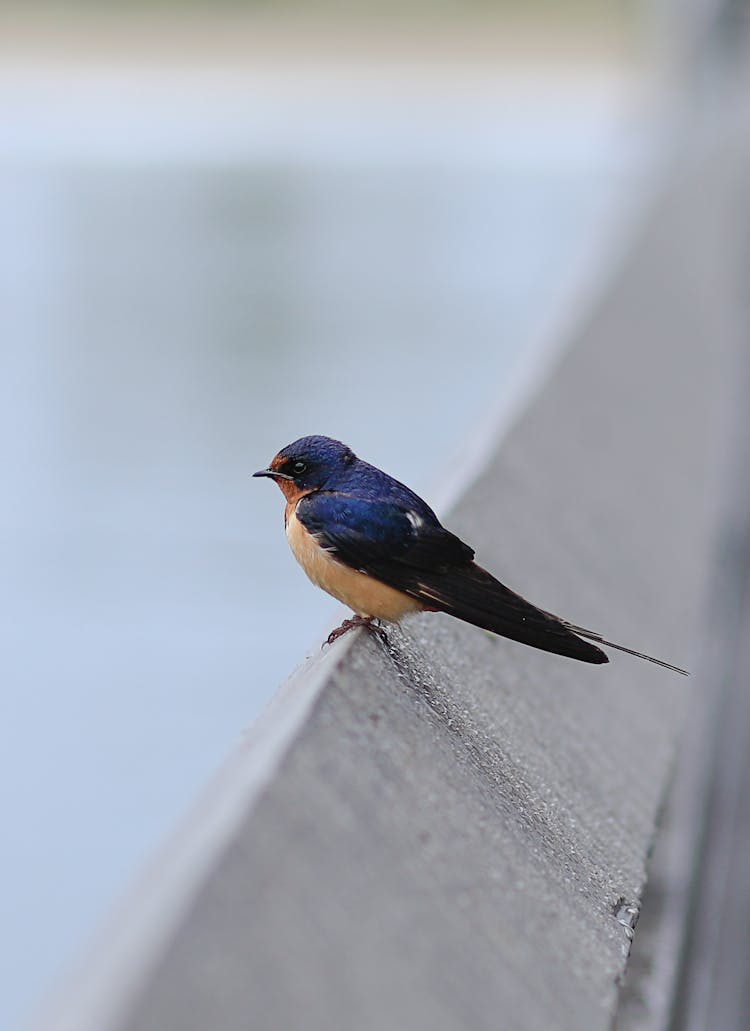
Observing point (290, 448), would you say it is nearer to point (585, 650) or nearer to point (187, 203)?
point (585, 650)

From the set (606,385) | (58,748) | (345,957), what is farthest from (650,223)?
(345,957)

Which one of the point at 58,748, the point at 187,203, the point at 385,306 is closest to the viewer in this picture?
the point at 58,748

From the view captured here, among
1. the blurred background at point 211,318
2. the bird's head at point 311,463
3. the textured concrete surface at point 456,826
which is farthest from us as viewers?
the blurred background at point 211,318

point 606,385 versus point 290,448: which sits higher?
point 606,385

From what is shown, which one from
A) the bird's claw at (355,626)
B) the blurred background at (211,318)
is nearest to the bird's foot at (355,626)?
the bird's claw at (355,626)

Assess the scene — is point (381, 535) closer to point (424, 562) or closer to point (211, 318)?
point (424, 562)

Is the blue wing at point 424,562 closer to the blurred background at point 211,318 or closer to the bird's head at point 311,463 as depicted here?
the bird's head at point 311,463

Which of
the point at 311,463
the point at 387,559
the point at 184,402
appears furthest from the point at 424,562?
the point at 184,402
